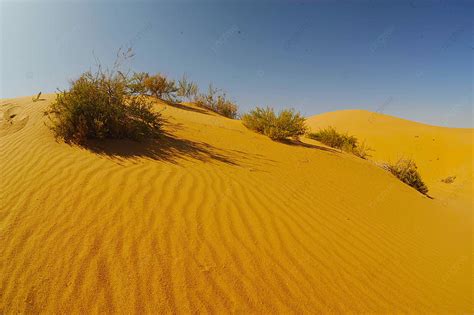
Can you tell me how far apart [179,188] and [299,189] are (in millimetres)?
2156

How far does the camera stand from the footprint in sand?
5086 mm

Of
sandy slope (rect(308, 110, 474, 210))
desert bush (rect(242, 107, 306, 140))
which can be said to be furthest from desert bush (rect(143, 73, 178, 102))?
sandy slope (rect(308, 110, 474, 210))

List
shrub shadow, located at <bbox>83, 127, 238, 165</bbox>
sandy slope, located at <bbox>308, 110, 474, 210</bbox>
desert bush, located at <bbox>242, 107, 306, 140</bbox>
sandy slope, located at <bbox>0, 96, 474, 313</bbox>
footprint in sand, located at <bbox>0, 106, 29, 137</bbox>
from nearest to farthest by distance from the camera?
1. sandy slope, located at <bbox>0, 96, 474, 313</bbox>
2. shrub shadow, located at <bbox>83, 127, 238, 165</bbox>
3. footprint in sand, located at <bbox>0, 106, 29, 137</bbox>
4. desert bush, located at <bbox>242, 107, 306, 140</bbox>
5. sandy slope, located at <bbox>308, 110, 474, 210</bbox>

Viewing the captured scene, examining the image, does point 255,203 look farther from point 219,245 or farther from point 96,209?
point 96,209

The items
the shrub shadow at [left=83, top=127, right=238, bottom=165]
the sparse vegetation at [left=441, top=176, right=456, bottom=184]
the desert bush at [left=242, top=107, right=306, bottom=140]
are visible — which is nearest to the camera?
the shrub shadow at [left=83, top=127, right=238, bottom=165]

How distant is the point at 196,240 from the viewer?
8.89 feet

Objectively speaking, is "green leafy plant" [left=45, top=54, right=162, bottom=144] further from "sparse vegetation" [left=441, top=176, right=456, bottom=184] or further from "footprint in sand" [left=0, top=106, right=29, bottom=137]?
"sparse vegetation" [left=441, top=176, right=456, bottom=184]

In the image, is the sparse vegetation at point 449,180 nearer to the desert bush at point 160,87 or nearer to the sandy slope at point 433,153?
the sandy slope at point 433,153

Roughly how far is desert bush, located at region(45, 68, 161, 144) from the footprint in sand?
674mm

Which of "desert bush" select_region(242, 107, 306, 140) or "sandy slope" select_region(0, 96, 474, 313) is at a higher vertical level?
"desert bush" select_region(242, 107, 306, 140)

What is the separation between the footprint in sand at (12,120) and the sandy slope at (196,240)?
6.2 inches

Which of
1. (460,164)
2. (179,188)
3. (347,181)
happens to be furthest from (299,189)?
(460,164)

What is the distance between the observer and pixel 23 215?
2703 mm

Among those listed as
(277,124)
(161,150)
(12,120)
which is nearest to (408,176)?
(277,124)
